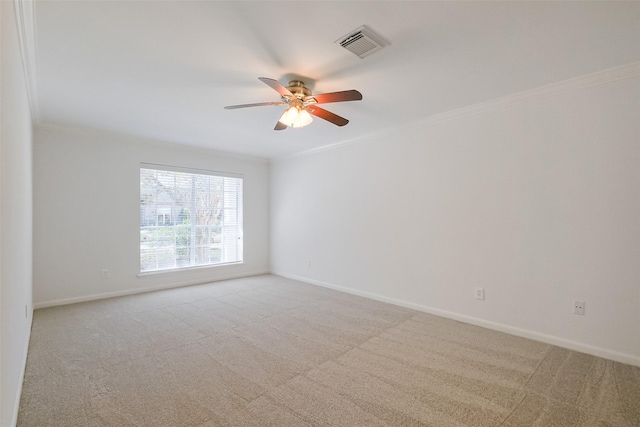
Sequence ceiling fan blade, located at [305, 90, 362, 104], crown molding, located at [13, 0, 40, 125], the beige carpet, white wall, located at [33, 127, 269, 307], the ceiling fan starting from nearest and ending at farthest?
crown molding, located at [13, 0, 40, 125] < the beige carpet < ceiling fan blade, located at [305, 90, 362, 104] < the ceiling fan < white wall, located at [33, 127, 269, 307]

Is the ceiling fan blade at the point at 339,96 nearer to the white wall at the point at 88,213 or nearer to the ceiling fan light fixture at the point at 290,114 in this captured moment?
the ceiling fan light fixture at the point at 290,114

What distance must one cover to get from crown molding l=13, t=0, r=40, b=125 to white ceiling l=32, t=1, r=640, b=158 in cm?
5

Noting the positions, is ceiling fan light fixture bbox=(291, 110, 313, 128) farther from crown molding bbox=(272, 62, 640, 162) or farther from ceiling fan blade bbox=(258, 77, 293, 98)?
crown molding bbox=(272, 62, 640, 162)

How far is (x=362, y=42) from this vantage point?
2.01m

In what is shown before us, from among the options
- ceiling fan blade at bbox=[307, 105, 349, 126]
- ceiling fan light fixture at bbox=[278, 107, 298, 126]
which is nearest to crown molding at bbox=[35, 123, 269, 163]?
ceiling fan light fixture at bbox=[278, 107, 298, 126]

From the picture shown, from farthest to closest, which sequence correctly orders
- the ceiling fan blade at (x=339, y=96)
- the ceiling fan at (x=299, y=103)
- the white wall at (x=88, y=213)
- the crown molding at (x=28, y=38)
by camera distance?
the white wall at (x=88, y=213) < the ceiling fan at (x=299, y=103) < the ceiling fan blade at (x=339, y=96) < the crown molding at (x=28, y=38)

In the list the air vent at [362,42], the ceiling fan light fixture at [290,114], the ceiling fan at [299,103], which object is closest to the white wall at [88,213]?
the ceiling fan at [299,103]

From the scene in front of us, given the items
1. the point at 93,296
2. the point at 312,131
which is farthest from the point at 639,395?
the point at 93,296

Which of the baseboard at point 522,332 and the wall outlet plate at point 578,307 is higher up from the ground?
the wall outlet plate at point 578,307

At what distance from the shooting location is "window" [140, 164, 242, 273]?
4.79 m

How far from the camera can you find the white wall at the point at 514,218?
97.4 inches

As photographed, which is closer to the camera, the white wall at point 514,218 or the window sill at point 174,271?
the white wall at point 514,218

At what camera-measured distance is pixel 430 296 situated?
3682 mm

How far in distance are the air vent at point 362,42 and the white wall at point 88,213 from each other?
397cm
